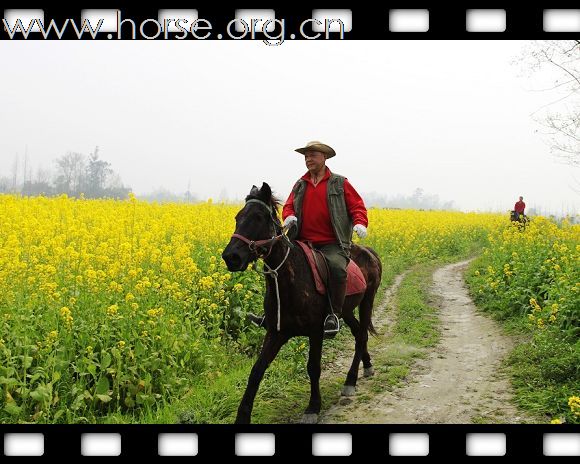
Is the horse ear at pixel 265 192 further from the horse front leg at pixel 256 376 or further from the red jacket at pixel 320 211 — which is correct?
the horse front leg at pixel 256 376

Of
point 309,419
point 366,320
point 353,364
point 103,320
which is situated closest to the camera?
point 309,419

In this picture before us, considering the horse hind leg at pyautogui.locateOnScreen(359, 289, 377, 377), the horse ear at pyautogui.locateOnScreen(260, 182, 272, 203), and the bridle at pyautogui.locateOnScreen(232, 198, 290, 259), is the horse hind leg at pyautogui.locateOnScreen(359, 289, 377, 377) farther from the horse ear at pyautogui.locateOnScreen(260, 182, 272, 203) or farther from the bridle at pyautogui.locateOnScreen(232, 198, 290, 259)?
the horse ear at pyautogui.locateOnScreen(260, 182, 272, 203)

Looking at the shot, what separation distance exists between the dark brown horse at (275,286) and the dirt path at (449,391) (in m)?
0.72

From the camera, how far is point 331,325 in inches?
202

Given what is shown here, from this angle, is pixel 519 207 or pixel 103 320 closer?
pixel 103 320

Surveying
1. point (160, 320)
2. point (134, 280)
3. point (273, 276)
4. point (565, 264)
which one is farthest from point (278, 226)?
point (565, 264)

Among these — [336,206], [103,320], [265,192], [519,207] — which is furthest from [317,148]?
[519,207]

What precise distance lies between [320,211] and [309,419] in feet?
7.34

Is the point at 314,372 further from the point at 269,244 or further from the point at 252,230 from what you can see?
the point at 252,230

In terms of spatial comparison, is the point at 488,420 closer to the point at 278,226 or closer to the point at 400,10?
the point at 278,226

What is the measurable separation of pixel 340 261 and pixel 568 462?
2.73 meters

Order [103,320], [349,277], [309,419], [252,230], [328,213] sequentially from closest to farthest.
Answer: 1. [252,230]
2. [309,419]
3. [328,213]
4. [103,320]
5. [349,277]

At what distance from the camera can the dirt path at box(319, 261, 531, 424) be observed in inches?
201

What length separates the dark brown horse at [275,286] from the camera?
4172 millimetres
